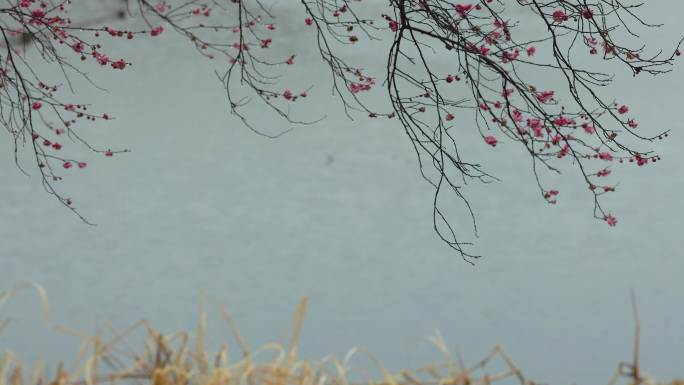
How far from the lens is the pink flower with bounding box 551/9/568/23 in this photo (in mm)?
5355

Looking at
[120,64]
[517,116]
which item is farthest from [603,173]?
[120,64]

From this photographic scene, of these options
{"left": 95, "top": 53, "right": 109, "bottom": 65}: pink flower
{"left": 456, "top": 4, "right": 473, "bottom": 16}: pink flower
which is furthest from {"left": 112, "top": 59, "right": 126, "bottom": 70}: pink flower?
{"left": 456, "top": 4, "right": 473, "bottom": 16}: pink flower

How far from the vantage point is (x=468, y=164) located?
18.5 ft

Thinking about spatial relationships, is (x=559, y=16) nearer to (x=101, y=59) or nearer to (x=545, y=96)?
(x=545, y=96)

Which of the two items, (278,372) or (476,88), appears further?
(476,88)

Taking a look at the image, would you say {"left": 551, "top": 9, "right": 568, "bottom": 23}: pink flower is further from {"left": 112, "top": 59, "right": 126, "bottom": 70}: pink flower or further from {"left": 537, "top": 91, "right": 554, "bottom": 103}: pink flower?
{"left": 112, "top": 59, "right": 126, "bottom": 70}: pink flower

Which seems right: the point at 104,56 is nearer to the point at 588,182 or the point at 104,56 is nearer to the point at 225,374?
the point at 588,182

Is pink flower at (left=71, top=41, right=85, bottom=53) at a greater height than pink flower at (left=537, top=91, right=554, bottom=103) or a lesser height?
greater

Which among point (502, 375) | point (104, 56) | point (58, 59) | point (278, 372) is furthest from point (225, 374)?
point (58, 59)

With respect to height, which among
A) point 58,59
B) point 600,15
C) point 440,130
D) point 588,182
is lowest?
point 588,182

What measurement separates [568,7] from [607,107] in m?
0.63

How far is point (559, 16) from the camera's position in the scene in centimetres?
536

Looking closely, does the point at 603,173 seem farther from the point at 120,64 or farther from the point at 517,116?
the point at 120,64

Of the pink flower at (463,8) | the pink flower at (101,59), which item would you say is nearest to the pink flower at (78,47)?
the pink flower at (101,59)
